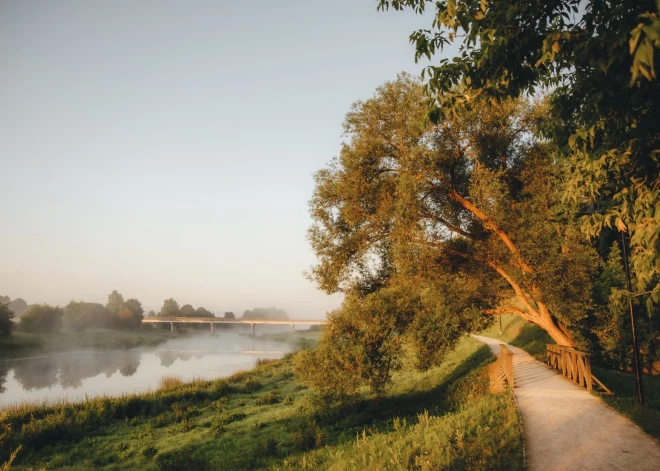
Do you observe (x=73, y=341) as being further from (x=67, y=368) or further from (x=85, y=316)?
(x=67, y=368)

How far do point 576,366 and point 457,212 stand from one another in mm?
7902

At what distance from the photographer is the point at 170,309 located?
478ft

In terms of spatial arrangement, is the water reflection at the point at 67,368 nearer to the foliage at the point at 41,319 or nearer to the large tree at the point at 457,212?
the foliage at the point at 41,319

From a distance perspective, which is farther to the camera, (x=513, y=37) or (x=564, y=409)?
(x=564, y=409)

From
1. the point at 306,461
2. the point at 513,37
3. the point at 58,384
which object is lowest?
the point at 58,384

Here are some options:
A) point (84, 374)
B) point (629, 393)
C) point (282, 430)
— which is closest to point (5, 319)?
point (84, 374)

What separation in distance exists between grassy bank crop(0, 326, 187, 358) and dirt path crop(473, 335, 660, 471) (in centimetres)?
7438

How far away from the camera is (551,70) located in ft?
22.5

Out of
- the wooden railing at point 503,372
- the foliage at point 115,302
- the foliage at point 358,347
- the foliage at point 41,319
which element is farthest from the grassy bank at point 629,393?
the foliage at point 115,302

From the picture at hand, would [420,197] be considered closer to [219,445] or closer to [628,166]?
[628,166]

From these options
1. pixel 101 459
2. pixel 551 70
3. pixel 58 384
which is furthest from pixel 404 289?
pixel 58 384

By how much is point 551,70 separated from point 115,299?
135182mm

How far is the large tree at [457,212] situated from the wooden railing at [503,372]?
2.18m

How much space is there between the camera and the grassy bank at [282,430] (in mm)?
8516
